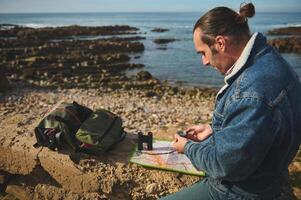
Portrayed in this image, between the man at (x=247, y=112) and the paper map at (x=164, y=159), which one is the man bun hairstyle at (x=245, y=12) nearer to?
the man at (x=247, y=112)

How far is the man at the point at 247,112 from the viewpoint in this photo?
2152 mm

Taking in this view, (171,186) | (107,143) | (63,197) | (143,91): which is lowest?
(143,91)

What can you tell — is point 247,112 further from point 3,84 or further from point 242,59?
point 3,84

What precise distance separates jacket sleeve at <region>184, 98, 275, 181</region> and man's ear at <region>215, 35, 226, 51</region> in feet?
1.52

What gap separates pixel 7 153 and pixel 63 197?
1259mm

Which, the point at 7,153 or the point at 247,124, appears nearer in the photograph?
the point at 247,124

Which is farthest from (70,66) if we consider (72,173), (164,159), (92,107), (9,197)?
(164,159)

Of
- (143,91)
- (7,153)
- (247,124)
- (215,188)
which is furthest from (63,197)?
(143,91)

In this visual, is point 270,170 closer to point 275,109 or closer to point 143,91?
point 275,109

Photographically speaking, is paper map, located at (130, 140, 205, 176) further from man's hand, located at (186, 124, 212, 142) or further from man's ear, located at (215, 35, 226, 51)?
man's ear, located at (215, 35, 226, 51)

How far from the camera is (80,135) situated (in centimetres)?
425

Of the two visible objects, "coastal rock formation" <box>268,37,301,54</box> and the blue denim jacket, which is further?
"coastal rock formation" <box>268,37,301,54</box>

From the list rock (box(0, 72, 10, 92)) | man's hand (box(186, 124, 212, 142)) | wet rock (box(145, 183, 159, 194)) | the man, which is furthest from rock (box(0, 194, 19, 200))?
rock (box(0, 72, 10, 92))

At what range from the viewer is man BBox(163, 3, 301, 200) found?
2.15m
